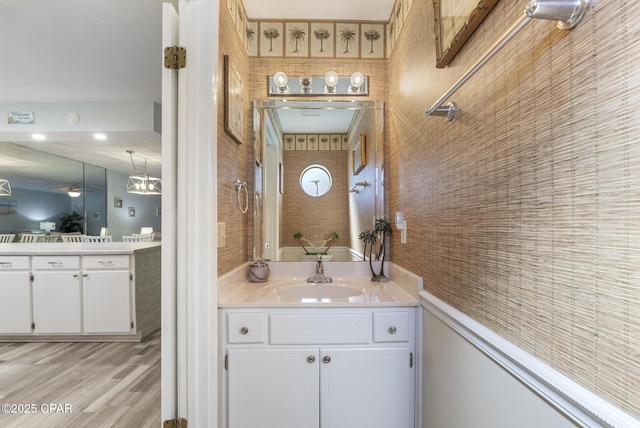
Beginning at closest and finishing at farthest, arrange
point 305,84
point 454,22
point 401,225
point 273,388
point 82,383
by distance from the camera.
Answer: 1. point 454,22
2. point 273,388
3. point 401,225
4. point 305,84
5. point 82,383

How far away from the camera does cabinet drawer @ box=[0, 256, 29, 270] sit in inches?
109

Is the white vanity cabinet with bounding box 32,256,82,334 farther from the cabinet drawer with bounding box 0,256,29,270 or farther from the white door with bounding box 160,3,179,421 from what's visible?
the white door with bounding box 160,3,179,421

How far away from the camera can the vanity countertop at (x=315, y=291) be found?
4.43ft

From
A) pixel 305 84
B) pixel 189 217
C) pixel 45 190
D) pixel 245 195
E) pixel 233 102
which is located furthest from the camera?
pixel 45 190

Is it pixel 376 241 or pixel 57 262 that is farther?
pixel 57 262

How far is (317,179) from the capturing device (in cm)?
201

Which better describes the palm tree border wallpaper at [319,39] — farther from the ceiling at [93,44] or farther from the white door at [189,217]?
the white door at [189,217]

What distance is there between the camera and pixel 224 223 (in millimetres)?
1441

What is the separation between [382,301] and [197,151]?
1.05 meters

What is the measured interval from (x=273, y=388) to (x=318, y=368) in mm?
220

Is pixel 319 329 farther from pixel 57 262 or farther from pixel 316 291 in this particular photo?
pixel 57 262

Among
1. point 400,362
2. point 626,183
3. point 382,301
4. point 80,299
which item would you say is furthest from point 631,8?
point 80,299

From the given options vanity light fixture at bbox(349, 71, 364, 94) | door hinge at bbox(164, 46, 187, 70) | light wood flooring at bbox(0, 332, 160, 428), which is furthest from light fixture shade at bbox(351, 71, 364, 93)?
light wood flooring at bbox(0, 332, 160, 428)

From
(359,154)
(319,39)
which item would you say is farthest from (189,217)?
(319,39)
